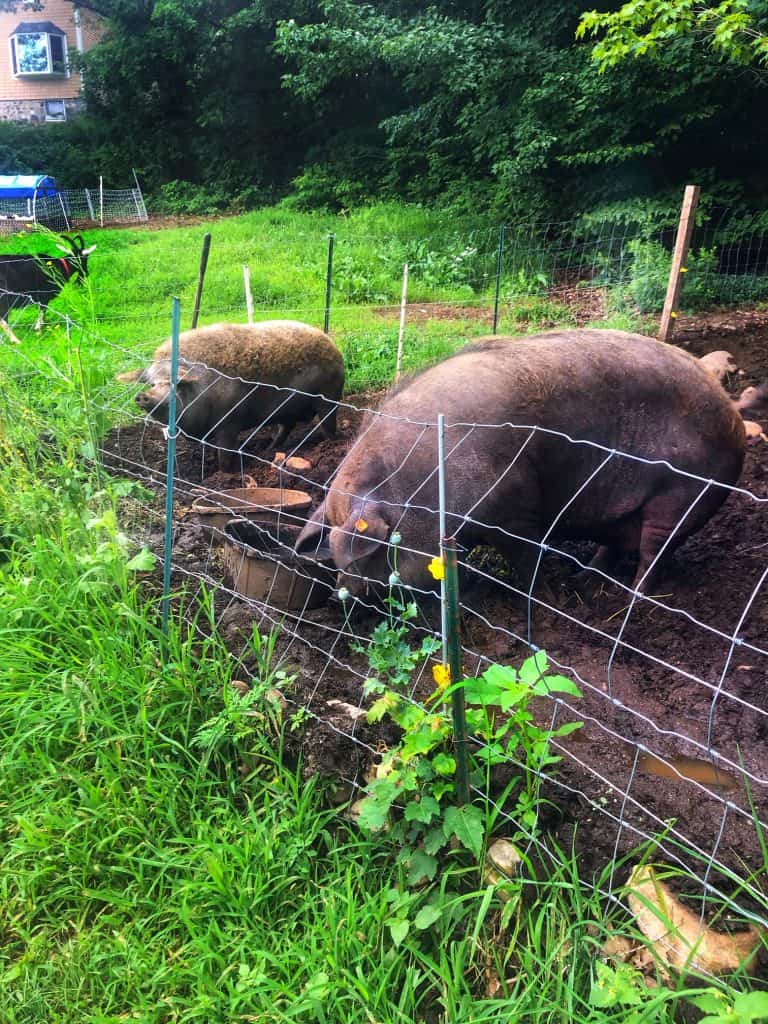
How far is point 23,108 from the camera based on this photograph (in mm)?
29234

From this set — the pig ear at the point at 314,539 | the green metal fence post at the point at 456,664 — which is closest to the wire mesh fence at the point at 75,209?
the pig ear at the point at 314,539

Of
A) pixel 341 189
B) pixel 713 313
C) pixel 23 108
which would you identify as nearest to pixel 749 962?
pixel 713 313

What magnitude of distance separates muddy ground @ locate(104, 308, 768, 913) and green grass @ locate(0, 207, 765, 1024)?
182 mm

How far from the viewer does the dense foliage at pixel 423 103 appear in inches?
498

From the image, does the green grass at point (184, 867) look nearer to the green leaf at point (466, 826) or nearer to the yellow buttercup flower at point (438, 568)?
the green leaf at point (466, 826)

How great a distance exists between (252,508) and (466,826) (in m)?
2.44

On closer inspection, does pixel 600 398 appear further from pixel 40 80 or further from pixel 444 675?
pixel 40 80

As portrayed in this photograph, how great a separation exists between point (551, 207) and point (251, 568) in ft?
42.8

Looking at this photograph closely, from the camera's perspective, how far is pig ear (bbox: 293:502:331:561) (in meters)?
3.92

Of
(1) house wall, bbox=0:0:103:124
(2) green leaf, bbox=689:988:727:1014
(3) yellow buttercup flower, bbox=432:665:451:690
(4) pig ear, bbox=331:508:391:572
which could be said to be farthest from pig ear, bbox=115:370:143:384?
(1) house wall, bbox=0:0:103:124

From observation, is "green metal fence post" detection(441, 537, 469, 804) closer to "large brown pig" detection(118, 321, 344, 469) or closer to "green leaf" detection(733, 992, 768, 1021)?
"green leaf" detection(733, 992, 768, 1021)

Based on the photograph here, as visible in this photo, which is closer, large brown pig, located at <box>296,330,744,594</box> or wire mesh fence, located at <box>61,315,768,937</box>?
wire mesh fence, located at <box>61,315,768,937</box>

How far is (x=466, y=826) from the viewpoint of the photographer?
2316mm

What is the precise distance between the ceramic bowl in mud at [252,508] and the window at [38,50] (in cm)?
2977
